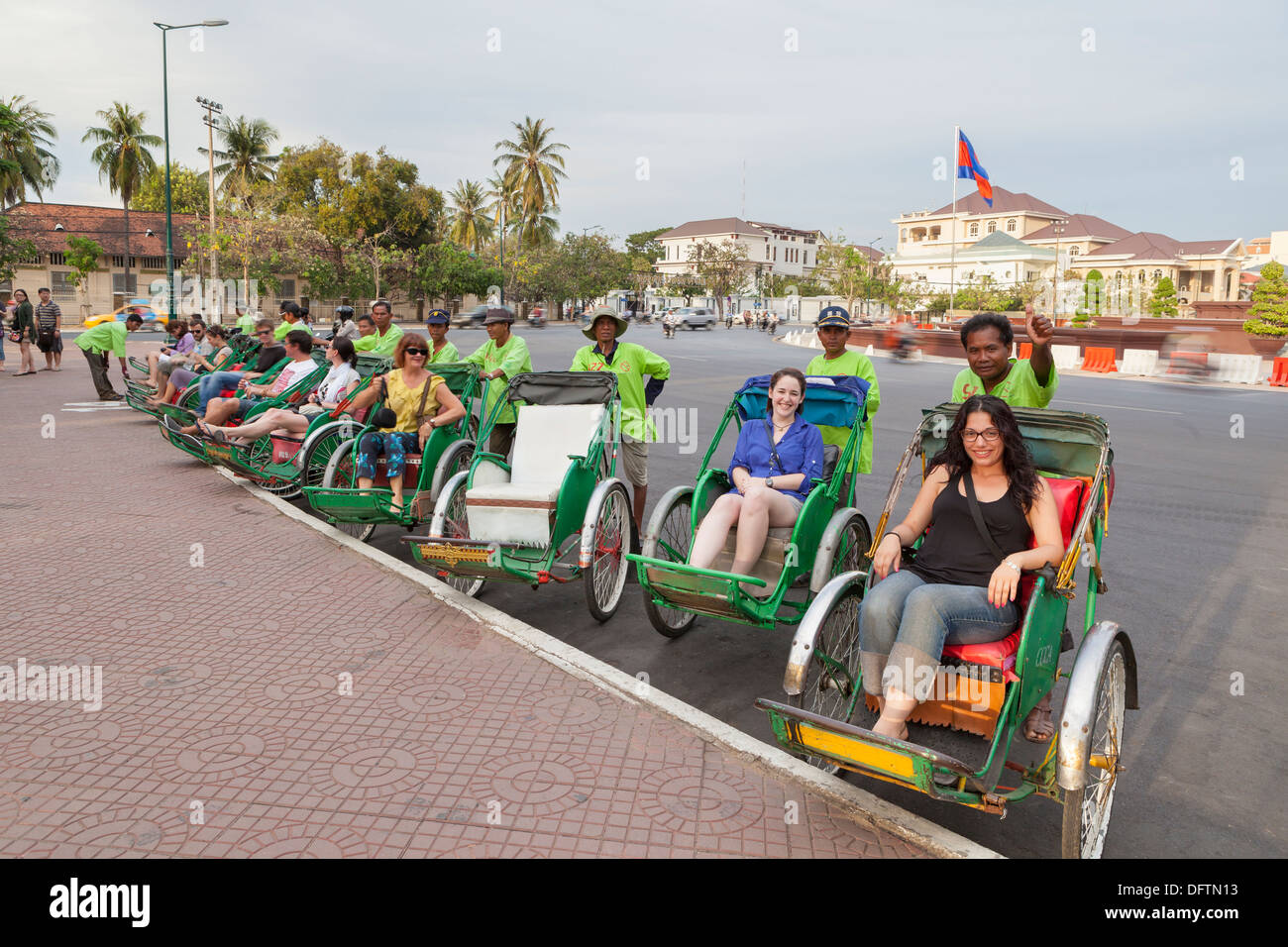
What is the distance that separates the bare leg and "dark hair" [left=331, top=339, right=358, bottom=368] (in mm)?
5079

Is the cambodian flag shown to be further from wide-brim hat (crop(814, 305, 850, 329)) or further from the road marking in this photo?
wide-brim hat (crop(814, 305, 850, 329))

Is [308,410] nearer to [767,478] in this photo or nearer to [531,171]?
[767,478]

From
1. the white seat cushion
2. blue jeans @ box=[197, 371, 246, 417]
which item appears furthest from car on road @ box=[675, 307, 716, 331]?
the white seat cushion

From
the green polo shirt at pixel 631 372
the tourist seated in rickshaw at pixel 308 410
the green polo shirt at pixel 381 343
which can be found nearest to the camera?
the green polo shirt at pixel 631 372

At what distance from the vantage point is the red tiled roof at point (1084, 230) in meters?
100

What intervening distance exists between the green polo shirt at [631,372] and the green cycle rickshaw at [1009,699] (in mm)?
2827

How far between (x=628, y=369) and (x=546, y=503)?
158 centimetres

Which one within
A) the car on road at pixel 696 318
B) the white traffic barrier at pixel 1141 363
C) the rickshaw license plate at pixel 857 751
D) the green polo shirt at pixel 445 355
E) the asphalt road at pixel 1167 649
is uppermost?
the car on road at pixel 696 318

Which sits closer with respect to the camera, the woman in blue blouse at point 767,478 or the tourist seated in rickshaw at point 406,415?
the woman in blue blouse at point 767,478

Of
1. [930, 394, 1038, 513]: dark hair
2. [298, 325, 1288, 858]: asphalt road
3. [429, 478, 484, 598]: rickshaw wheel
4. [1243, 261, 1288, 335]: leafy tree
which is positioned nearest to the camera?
[298, 325, 1288, 858]: asphalt road

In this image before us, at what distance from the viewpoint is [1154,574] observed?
21.5 feet

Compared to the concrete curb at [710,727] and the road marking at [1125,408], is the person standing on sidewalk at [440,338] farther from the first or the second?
the road marking at [1125,408]

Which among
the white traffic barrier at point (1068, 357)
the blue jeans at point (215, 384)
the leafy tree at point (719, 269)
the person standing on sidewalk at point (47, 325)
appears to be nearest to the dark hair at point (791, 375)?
the blue jeans at point (215, 384)

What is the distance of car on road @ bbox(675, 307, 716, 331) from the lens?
59303 mm
